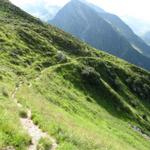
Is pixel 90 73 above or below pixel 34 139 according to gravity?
below

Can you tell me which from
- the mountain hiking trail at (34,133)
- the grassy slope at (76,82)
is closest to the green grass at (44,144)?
the mountain hiking trail at (34,133)

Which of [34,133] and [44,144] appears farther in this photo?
[34,133]

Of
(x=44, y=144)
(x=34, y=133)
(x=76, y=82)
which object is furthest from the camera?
(x=76, y=82)

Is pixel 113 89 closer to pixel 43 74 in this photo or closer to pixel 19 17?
pixel 43 74

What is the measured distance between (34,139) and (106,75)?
306ft

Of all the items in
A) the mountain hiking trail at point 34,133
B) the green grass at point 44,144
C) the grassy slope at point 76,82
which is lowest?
the grassy slope at point 76,82

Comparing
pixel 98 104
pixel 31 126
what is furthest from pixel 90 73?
pixel 31 126

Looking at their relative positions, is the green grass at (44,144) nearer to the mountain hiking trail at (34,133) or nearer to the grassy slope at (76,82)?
the mountain hiking trail at (34,133)

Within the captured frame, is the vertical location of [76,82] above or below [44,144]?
below

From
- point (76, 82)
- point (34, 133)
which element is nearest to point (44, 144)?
point (34, 133)

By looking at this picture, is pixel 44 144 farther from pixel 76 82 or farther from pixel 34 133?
pixel 76 82

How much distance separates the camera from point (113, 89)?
328 ft

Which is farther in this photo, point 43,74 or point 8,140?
point 43,74

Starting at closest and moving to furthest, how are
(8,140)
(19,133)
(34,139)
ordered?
1. (8,140)
2. (19,133)
3. (34,139)
